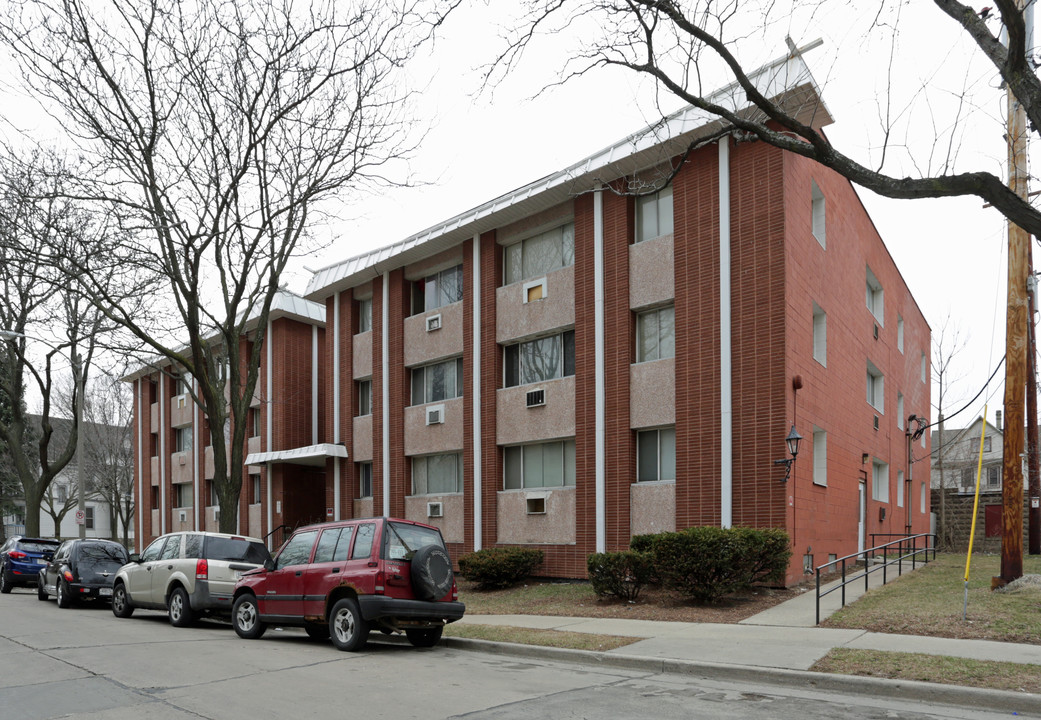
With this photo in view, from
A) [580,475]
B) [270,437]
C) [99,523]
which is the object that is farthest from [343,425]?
[99,523]

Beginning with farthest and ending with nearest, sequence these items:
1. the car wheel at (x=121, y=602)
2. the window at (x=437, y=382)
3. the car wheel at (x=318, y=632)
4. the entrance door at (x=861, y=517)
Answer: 1. the window at (x=437, y=382)
2. the entrance door at (x=861, y=517)
3. the car wheel at (x=121, y=602)
4. the car wheel at (x=318, y=632)

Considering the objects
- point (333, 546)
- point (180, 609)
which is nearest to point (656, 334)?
point (333, 546)

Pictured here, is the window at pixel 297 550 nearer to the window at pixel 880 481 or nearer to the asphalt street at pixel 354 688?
the asphalt street at pixel 354 688

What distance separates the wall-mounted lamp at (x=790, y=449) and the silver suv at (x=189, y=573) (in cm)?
940

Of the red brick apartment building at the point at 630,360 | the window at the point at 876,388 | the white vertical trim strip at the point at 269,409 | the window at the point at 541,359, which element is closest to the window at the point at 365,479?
the red brick apartment building at the point at 630,360

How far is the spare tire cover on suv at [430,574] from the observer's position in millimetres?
11586

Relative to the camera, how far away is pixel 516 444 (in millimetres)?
→ 22453

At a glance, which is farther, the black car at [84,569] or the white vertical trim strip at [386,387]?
the white vertical trim strip at [386,387]

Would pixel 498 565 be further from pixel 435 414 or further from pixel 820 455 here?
pixel 820 455

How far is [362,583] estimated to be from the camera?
11.4 meters

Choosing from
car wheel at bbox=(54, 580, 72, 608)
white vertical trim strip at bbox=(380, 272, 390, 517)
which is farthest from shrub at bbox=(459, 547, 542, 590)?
car wheel at bbox=(54, 580, 72, 608)

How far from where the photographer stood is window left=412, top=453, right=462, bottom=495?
79.8 feet

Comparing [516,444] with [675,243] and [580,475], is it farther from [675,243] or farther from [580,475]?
[675,243]

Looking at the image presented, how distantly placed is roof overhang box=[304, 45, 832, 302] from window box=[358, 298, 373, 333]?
2.68ft
